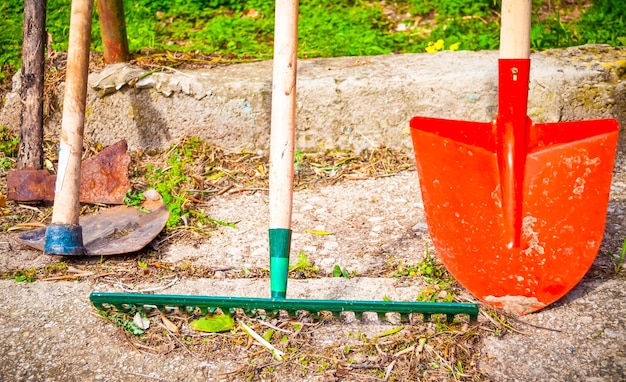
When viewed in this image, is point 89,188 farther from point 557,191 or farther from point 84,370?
point 557,191

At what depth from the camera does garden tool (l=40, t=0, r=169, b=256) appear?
7.40ft

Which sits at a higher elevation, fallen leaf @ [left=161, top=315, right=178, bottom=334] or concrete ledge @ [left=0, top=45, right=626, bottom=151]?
concrete ledge @ [left=0, top=45, right=626, bottom=151]

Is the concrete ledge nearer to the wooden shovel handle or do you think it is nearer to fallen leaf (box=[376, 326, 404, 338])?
the wooden shovel handle

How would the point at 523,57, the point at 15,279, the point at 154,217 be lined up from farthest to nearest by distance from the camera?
the point at 154,217 → the point at 15,279 → the point at 523,57

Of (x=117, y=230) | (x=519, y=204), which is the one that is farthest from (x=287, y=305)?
(x=117, y=230)

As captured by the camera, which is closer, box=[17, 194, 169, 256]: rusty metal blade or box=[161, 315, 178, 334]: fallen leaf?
box=[161, 315, 178, 334]: fallen leaf

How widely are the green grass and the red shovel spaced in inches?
52.5

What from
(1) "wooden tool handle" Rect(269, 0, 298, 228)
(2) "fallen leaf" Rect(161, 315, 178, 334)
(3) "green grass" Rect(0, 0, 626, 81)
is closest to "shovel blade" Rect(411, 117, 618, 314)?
(1) "wooden tool handle" Rect(269, 0, 298, 228)

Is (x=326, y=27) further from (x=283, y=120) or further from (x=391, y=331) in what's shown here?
(x=391, y=331)

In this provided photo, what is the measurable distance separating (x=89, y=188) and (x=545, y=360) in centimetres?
181

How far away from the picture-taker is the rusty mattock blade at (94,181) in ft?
8.66

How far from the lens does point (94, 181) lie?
105 inches

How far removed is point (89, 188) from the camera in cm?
267

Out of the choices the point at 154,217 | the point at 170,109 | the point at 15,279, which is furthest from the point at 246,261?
the point at 170,109
